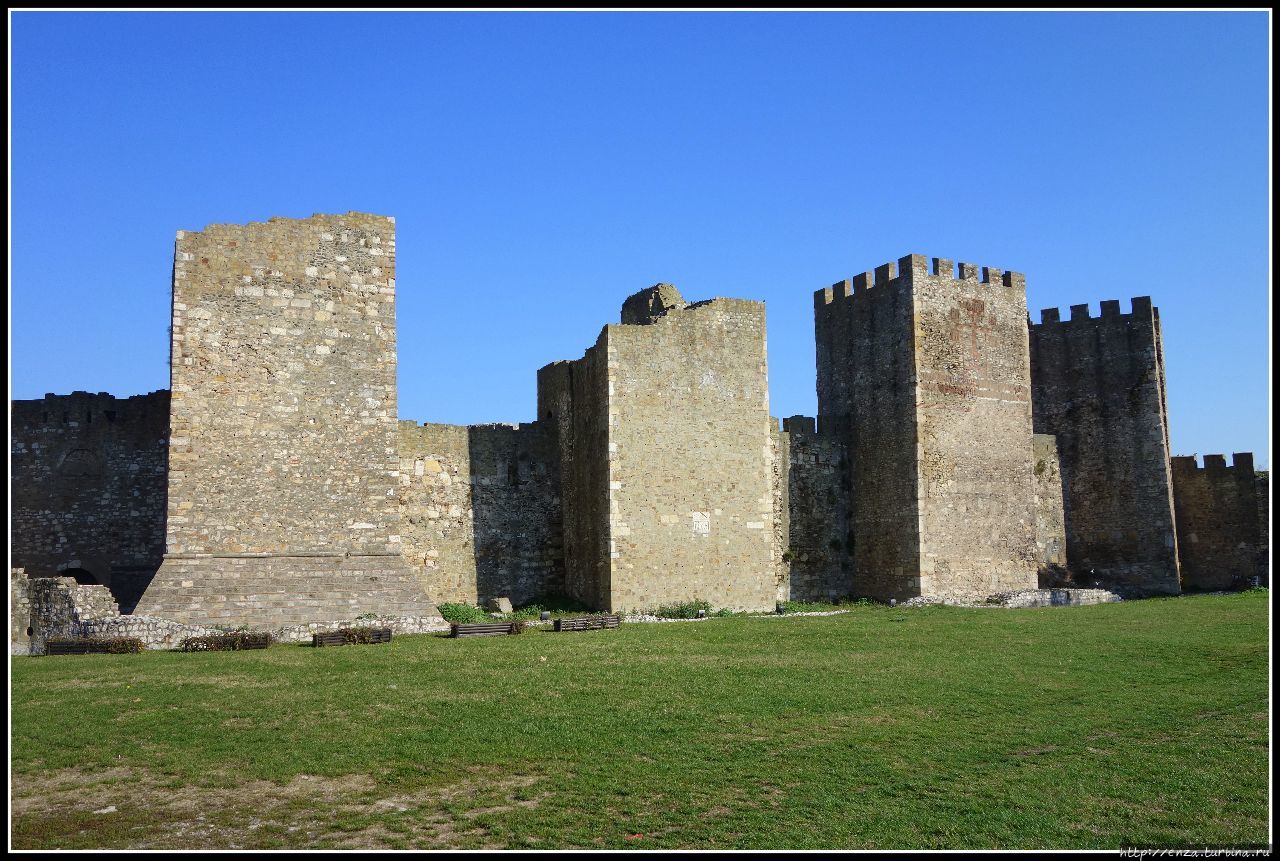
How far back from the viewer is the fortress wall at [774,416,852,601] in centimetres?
2925

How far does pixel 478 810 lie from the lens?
353 inches

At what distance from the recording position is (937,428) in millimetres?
28812

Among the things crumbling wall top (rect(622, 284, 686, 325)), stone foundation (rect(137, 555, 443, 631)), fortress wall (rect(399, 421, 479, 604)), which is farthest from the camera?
crumbling wall top (rect(622, 284, 686, 325))

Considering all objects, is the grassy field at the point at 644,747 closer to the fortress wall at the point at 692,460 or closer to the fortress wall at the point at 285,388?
the fortress wall at the point at 285,388

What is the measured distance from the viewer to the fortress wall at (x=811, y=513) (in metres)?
29.2

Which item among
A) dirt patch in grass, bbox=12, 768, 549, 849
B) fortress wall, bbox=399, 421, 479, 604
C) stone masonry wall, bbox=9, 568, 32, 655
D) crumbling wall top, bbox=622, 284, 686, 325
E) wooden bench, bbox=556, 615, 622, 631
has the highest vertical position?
crumbling wall top, bbox=622, 284, 686, 325

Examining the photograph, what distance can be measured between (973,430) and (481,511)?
13.7 meters

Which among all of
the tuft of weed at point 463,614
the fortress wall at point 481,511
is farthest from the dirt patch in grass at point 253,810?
the fortress wall at point 481,511

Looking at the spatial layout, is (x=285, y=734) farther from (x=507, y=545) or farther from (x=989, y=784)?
(x=507, y=545)

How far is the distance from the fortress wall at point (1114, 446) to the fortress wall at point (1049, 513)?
2.13ft

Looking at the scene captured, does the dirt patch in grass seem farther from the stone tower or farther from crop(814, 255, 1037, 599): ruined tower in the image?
crop(814, 255, 1037, 599): ruined tower

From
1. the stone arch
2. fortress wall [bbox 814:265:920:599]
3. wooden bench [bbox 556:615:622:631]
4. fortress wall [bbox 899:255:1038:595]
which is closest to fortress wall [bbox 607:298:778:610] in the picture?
wooden bench [bbox 556:615:622:631]

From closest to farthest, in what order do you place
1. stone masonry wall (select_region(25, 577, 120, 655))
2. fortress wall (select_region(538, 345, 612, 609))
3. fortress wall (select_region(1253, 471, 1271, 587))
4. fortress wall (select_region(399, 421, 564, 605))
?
stone masonry wall (select_region(25, 577, 120, 655)), fortress wall (select_region(538, 345, 612, 609)), fortress wall (select_region(399, 421, 564, 605)), fortress wall (select_region(1253, 471, 1271, 587))

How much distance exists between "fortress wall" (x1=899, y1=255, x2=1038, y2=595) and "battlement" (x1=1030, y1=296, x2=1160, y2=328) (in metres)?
5.17
